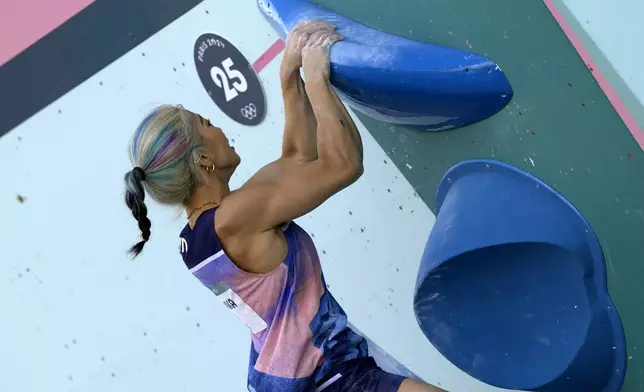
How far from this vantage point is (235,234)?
4.34 ft

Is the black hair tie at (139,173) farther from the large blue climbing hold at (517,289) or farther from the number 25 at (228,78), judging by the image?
the number 25 at (228,78)

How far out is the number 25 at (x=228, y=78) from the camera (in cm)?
199

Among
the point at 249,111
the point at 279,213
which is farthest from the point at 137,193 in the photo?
the point at 249,111

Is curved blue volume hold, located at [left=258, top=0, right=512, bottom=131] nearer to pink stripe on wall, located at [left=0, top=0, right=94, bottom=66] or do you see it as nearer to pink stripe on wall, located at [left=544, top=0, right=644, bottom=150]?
pink stripe on wall, located at [left=544, top=0, right=644, bottom=150]

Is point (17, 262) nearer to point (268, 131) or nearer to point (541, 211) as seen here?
point (268, 131)

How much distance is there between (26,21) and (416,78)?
1116 mm

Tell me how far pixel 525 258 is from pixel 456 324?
187 mm

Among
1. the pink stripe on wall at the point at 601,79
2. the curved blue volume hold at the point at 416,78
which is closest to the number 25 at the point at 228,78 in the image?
the curved blue volume hold at the point at 416,78

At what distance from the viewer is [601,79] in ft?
4.76

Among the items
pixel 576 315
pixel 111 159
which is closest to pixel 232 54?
pixel 111 159

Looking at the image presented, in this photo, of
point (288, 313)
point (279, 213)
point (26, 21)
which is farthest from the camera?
point (26, 21)

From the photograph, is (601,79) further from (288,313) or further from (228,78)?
(228,78)

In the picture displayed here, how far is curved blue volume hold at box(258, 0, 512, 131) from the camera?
4.42 ft

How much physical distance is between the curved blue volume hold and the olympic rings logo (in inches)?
19.9
